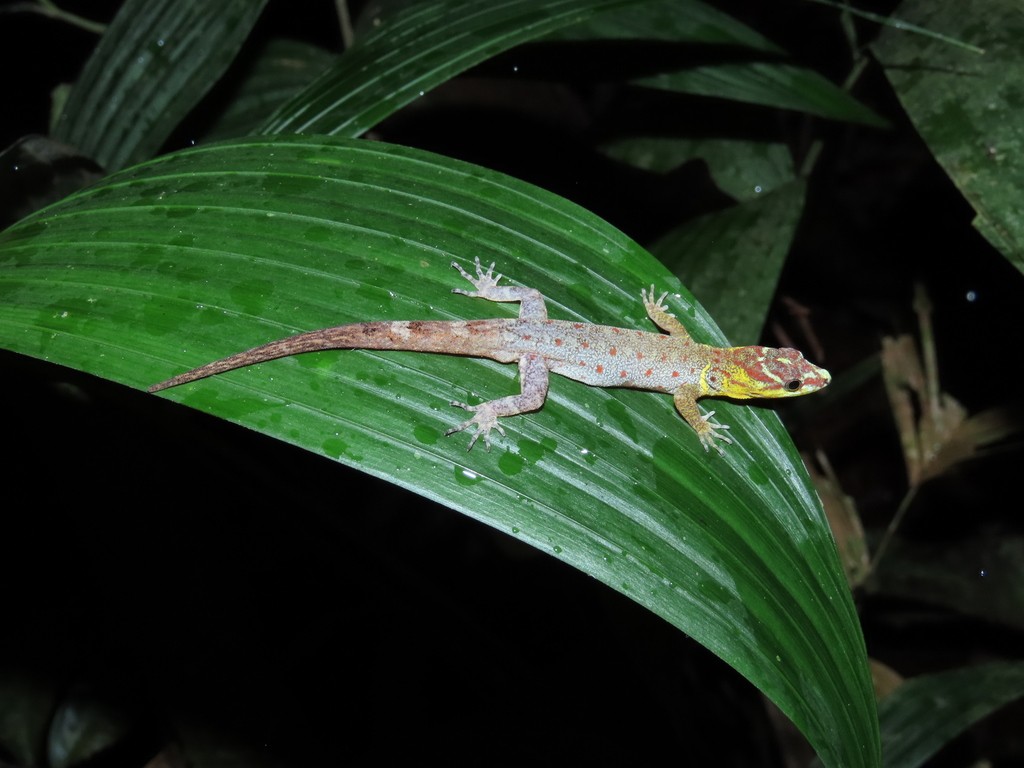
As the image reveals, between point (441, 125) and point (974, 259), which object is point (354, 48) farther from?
point (974, 259)

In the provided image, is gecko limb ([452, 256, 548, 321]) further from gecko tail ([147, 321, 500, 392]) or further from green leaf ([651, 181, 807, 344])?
green leaf ([651, 181, 807, 344])

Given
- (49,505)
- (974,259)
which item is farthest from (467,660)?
(974,259)

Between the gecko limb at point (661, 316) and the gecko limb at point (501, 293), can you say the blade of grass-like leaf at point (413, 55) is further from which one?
the gecko limb at point (661, 316)

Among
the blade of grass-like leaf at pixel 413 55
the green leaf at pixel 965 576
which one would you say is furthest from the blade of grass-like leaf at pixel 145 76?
the green leaf at pixel 965 576

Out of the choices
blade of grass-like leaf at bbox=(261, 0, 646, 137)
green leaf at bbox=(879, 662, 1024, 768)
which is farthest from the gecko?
green leaf at bbox=(879, 662, 1024, 768)

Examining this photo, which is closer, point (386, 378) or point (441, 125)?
point (386, 378)
